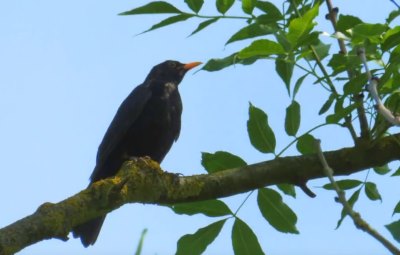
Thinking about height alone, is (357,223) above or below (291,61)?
below

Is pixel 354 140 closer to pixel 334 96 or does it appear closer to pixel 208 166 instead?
pixel 334 96

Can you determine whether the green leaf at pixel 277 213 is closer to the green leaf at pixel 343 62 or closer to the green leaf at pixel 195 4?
the green leaf at pixel 343 62

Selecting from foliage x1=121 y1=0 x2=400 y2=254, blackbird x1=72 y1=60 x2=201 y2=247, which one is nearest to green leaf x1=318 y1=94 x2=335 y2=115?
foliage x1=121 y1=0 x2=400 y2=254

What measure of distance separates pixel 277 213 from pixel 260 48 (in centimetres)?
74

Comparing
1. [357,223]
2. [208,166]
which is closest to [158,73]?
[208,166]

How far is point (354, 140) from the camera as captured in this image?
3.12 m

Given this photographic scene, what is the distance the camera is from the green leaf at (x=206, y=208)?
310cm

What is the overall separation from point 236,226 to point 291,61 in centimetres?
71

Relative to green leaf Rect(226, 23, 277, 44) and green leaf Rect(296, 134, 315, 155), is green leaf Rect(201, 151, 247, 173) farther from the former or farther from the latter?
green leaf Rect(226, 23, 277, 44)

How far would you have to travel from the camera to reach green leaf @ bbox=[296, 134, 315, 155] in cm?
316

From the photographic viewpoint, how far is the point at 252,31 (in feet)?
8.85

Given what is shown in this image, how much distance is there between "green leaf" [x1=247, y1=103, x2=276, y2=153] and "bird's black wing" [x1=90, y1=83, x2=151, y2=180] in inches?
103

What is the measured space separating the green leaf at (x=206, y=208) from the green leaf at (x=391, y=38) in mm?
877

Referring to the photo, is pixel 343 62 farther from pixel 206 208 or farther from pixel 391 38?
pixel 206 208
